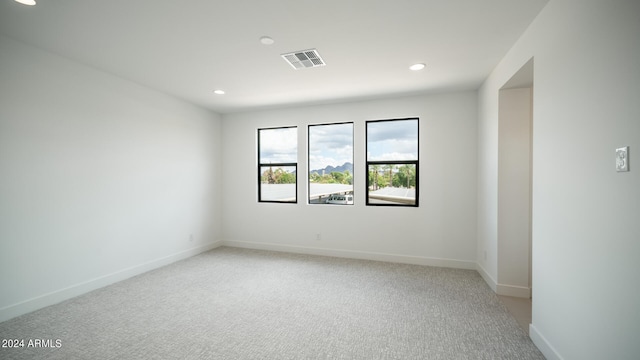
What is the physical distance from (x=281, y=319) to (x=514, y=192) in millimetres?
2843

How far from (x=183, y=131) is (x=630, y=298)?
5.16 m

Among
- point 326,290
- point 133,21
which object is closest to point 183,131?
point 133,21

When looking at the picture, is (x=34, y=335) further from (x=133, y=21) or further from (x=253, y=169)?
(x=253, y=169)

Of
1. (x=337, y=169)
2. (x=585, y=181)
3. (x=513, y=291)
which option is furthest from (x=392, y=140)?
(x=585, y=181)

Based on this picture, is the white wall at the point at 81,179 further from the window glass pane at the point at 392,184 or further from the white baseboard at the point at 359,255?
the window glass pane at the point at 392,184

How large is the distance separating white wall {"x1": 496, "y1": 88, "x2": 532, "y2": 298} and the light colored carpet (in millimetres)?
365

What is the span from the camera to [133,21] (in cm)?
225

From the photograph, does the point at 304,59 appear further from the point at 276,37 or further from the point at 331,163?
the point at 331,163

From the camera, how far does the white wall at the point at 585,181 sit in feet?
4.23

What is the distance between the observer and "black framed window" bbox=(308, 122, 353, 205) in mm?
4711

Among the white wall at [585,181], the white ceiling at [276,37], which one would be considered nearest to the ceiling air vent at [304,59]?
the white ceiling at [276,37]

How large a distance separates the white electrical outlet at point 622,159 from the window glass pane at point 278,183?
417cm

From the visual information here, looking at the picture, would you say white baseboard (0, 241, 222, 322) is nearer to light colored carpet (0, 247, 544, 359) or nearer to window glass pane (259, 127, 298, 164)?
light colored carpet (0, 247, 544, 359)

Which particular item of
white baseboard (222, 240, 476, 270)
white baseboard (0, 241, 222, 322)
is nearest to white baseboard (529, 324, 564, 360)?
white baseboard (222, 240, 476, 270)
